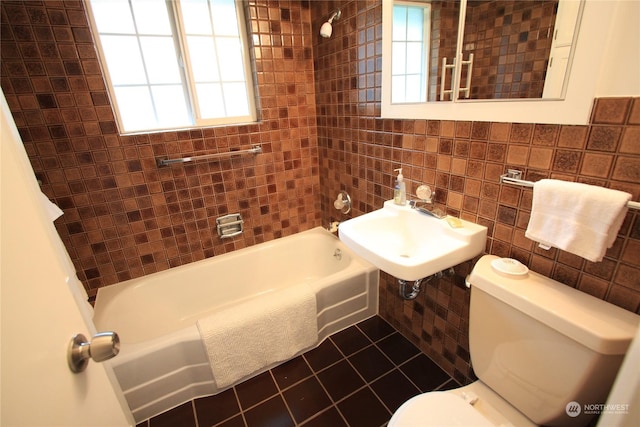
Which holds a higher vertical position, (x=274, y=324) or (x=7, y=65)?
(x=7, y=65)

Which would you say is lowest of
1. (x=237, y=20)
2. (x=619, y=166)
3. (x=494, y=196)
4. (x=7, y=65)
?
A: (x=494, y=196)

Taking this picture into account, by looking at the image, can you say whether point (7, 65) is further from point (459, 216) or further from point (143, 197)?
point (459, 216)

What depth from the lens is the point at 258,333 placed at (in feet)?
4.91

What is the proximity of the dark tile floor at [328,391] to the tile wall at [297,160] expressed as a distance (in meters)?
0.17

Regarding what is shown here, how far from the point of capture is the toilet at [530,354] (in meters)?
0.77

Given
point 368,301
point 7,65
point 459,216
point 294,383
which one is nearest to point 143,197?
point 7,65

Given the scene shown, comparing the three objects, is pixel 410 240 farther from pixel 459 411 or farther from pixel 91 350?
pixel 91 350

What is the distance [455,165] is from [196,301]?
1.83 meters

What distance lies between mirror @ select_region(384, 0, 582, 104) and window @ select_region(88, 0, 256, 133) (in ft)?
3.64

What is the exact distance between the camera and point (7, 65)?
1373 mm

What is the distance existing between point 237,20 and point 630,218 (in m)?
2.17

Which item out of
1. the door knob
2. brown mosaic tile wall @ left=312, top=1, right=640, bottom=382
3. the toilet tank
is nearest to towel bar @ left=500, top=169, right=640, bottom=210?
brown mosaic tile wall @ left=312, top=1, right=640, bottom=382

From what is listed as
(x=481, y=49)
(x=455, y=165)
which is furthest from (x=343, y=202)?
(x=481, y=49)

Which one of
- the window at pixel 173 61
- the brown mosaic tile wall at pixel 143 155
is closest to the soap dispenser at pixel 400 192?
the brown mosaic tile wall at pixel 143 155
